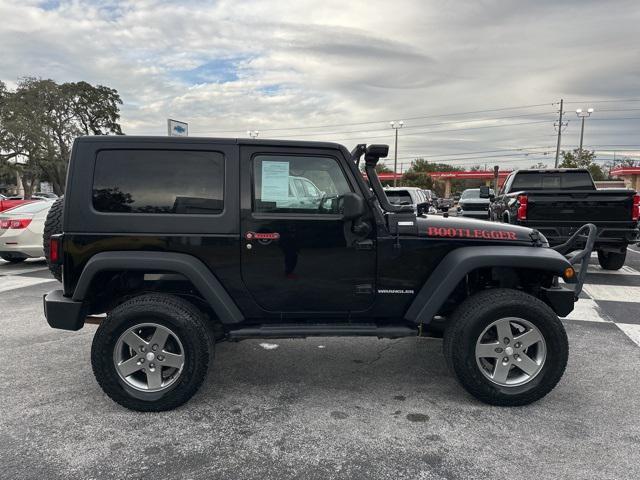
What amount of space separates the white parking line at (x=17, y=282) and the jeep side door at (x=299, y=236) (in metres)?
5.76

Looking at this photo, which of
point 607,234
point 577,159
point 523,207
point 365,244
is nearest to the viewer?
point 365,244

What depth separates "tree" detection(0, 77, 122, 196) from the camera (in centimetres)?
4238

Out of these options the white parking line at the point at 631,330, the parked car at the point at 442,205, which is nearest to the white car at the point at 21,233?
the white parking line at the point at 631,330

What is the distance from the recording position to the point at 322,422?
3115 mm

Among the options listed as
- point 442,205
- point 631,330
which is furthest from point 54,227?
point 442,205

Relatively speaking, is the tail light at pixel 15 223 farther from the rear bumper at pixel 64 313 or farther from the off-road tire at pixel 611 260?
the off-road tire at pixel 611 260

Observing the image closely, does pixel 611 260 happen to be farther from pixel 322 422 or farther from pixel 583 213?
pixel 322 422

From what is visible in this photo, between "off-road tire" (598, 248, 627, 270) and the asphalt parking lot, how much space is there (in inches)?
192

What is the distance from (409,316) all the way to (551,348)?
0.99 m

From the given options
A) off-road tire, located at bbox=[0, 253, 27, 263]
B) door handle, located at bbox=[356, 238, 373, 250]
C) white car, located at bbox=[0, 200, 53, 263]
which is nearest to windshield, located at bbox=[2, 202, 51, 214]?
white car, located at bbox=[0, 200, 53, 263]

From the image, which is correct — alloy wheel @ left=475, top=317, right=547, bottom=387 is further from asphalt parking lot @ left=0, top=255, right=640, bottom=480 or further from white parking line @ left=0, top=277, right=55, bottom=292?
white parking line @ left=0, top=277, right=55, bottom=292

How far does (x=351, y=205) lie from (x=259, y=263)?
77 cm

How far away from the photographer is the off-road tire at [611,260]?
875cm

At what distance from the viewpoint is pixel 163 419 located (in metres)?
3.16
